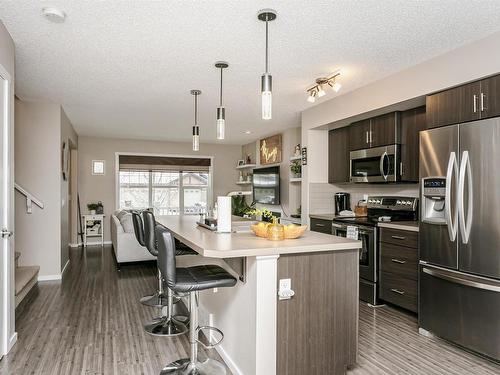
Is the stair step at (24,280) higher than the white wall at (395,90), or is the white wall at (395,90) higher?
the white wall at (395,90)

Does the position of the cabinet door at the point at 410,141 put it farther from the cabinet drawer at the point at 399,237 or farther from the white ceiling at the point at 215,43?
the cabinet drawer at the point at 399,237

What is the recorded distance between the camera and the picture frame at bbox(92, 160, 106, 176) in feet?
27.5

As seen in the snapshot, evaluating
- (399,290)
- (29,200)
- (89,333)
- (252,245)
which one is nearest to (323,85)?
(399,290)

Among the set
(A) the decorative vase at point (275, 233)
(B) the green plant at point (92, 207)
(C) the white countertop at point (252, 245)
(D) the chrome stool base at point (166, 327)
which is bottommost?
(D) the chrome stool base at point (166, 327)

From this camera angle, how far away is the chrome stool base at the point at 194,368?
241 centimetres

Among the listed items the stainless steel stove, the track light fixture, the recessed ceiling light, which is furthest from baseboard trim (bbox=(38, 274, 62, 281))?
the track light fixture

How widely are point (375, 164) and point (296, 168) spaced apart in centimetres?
238

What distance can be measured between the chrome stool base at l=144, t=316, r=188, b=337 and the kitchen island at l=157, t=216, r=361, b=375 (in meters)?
0.73

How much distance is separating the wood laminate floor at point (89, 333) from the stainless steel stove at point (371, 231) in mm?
2047

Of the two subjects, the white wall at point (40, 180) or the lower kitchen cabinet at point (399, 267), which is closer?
the lower kitchen cabinet at point (399, 267)

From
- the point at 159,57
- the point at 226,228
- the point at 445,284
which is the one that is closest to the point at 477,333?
the point at 445,284

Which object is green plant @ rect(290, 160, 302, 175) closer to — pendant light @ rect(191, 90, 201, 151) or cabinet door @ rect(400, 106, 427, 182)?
pendant light @ rect(191, 90, 201, 151)

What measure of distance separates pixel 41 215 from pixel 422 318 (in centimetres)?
477

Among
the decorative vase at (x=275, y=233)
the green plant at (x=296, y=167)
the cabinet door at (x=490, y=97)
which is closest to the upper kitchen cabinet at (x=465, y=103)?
the cabinet door at (x=490, y=97)
